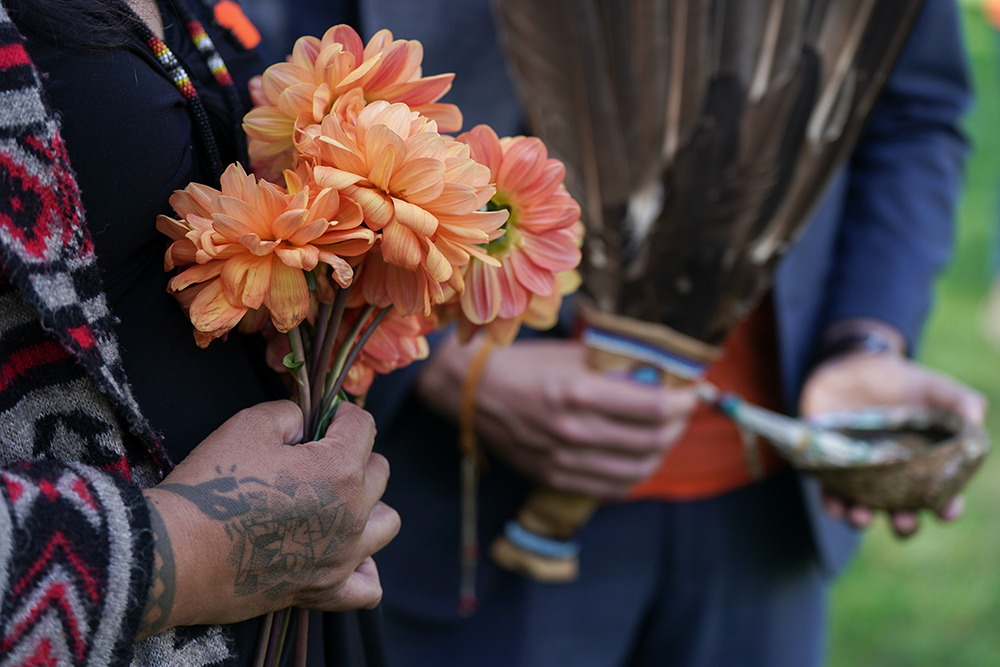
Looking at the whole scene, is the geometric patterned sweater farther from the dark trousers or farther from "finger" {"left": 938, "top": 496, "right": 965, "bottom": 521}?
"finger" {"left": 938, "top": 496, "right": 965, "bottom": 521}

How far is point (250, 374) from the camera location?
68cm

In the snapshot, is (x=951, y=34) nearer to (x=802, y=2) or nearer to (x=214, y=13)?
(x=802, y=2)

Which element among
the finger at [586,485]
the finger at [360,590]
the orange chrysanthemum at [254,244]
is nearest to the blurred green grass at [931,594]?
the finger at [586,485]

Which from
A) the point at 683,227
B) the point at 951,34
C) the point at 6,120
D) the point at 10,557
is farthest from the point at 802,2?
the point at 10,557

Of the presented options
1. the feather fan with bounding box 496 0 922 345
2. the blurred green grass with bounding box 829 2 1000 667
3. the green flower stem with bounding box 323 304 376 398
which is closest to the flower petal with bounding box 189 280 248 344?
the green flower stem with bounding box 323 304 376 398

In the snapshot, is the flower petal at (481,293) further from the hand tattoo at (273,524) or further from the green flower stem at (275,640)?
the green flower stem at (275,640)

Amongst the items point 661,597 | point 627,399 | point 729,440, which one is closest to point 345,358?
point 627,399

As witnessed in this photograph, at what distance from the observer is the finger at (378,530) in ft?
2.18

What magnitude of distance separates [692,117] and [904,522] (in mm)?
807

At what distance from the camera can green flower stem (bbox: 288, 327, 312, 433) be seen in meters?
0.62

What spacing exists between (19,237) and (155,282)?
0.41ft

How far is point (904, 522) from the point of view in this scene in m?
1.38

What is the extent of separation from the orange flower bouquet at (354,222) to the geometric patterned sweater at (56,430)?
0.24ft

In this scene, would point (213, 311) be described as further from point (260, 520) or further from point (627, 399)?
point (627, 399)
